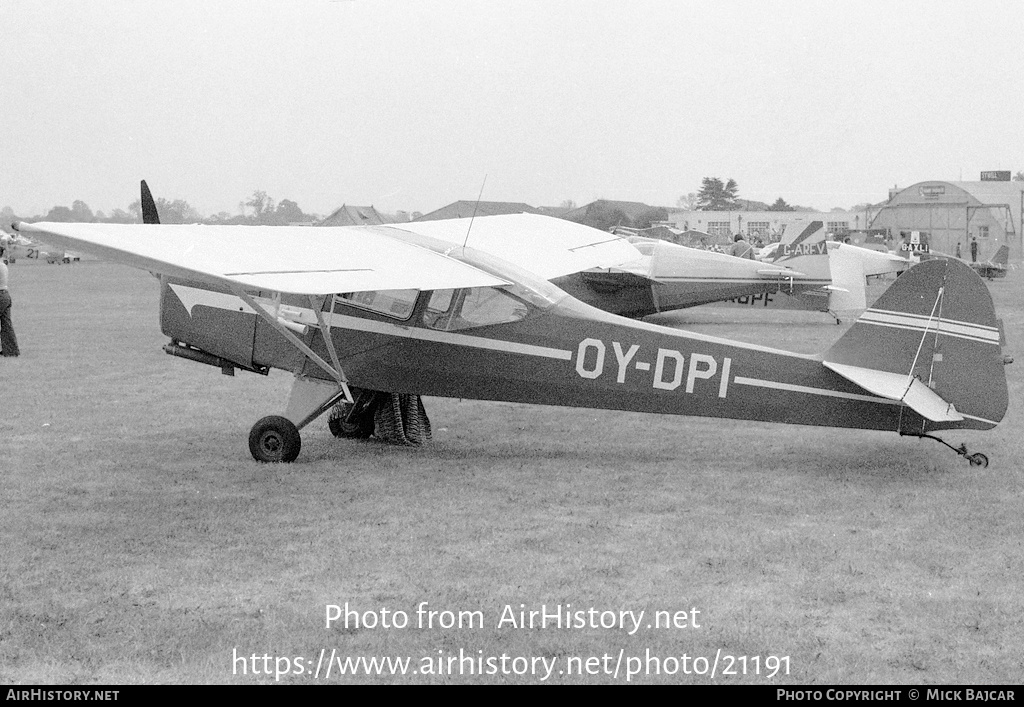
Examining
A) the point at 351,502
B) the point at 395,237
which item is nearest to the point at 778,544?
the point at 351,502

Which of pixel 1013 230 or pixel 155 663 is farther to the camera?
pixel 1013 230

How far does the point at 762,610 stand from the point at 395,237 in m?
4.59

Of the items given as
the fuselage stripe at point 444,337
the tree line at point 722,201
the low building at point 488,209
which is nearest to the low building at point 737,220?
the tree line at point 722,201

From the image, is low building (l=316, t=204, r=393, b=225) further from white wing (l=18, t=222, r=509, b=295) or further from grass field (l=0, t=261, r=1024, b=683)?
white wing (l=18, t=222, r=509, b=295)

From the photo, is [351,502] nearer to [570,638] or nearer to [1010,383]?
[570,638]

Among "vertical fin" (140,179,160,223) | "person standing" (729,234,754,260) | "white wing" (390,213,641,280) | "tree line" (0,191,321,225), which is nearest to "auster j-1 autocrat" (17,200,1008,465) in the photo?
"vertical fin" (140,179,160,223)


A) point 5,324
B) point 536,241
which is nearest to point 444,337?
point 536,241

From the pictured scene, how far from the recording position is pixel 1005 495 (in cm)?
648

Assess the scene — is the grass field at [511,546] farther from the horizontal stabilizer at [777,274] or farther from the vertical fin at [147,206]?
the horizontal stabilizer at [777,274]

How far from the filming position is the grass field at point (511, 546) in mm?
4137

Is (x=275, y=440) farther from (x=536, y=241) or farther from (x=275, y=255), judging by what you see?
(x=536, y=241)

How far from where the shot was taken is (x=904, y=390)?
265 inches

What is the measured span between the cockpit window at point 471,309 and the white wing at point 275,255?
6.9 inches

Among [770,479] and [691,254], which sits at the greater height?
[691,254]
